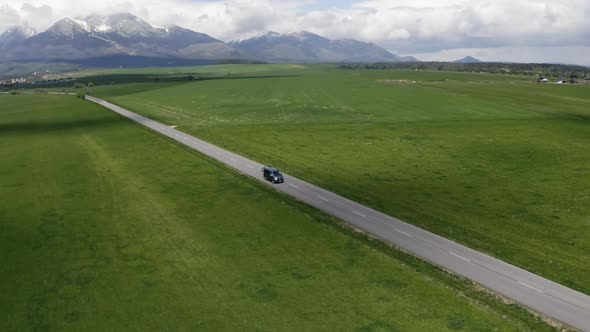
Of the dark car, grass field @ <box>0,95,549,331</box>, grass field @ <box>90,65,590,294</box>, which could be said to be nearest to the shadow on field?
grass field @ <box>90,65,590,294</box>

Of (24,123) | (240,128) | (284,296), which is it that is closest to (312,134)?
(240,128)

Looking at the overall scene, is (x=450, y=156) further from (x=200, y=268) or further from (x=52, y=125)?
(x=52, y=125)

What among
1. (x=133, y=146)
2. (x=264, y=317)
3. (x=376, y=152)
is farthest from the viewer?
(x=133, y=146)

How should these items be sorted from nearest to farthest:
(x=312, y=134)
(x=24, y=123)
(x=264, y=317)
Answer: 1. (x=264, y=317)
2. (x=312, y=134)
3. (x=24, y=123)

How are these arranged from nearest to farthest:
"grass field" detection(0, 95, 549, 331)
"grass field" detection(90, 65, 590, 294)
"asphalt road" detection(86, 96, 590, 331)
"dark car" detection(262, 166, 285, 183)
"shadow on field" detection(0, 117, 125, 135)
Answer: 1. "grass field" detection(0, 95, 549, 331)
2. "asphalt road" detection(86, 96, 590, 331)
3. "grass field" detection(90, 65, 590, 294)
4. "dark car" detection(262, 166, 285, 183)
5. "shadow on field" detection(0, 117, 125, 135)

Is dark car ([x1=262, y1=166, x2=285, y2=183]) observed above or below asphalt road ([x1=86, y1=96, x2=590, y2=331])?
above

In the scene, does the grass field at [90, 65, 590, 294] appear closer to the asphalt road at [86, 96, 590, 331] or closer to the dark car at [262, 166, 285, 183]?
the asphalt road at [86, 96, 590, 331]

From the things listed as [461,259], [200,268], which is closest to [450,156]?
[461,259]

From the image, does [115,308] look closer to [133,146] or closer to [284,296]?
[284,296]
